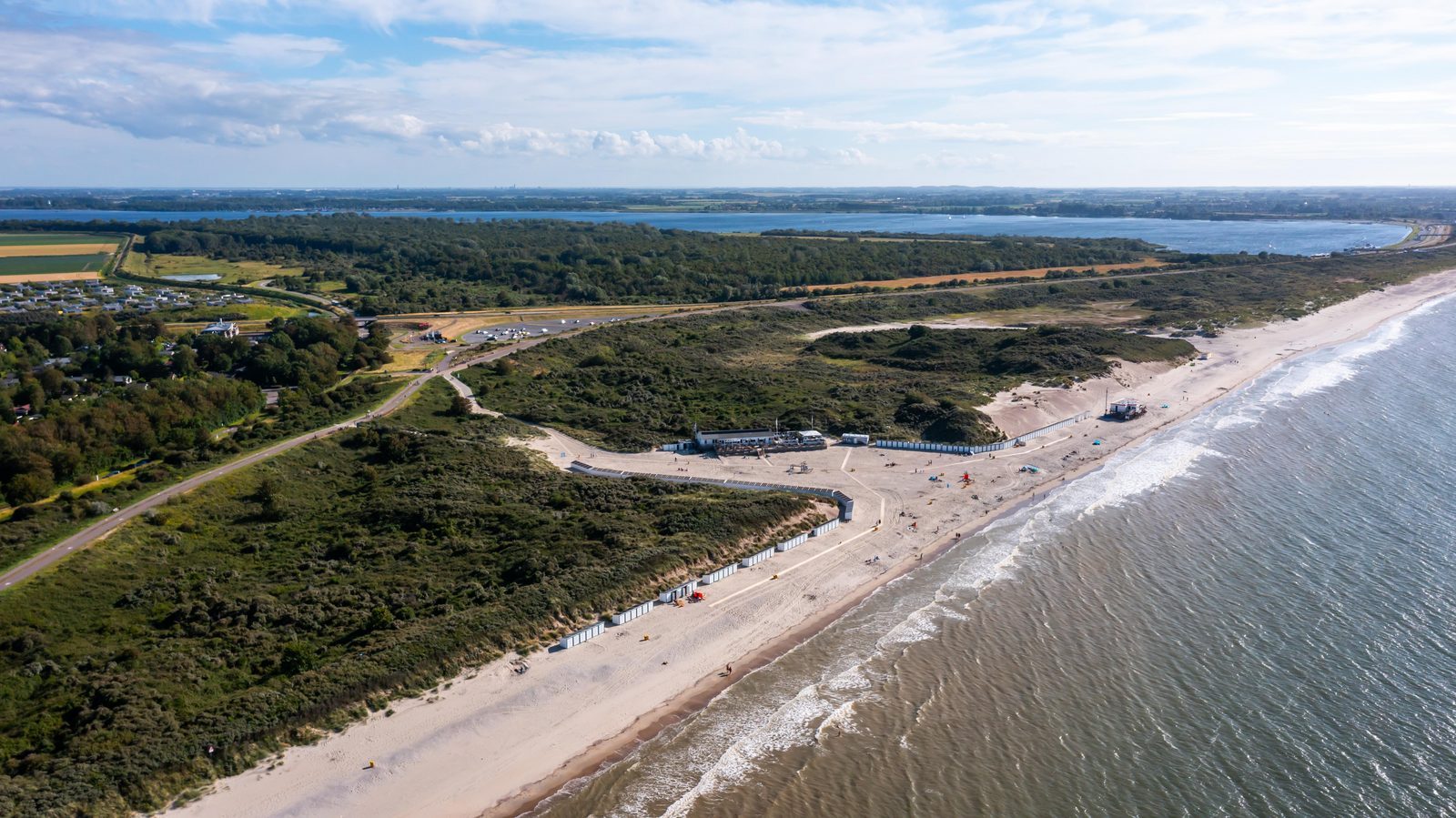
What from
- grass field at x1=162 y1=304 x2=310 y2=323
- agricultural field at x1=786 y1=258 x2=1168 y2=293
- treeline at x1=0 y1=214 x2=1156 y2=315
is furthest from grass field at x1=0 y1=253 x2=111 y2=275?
agricultural field at x1=786 y1=258 x2=1168 y2=293

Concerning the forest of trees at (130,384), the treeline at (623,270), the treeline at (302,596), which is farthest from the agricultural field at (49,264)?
the treeline at (302,596)

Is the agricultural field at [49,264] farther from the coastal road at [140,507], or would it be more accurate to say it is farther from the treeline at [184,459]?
the coastal road at [140,507]

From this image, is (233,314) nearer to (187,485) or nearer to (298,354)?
(298,354)

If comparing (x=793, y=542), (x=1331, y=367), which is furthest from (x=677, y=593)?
(x=1331, y=367)

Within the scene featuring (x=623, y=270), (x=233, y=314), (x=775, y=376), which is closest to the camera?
(x=775, y=376)

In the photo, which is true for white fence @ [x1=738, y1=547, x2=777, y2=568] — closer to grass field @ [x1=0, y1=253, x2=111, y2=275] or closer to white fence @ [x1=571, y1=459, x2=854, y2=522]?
white fence @ [x1=571, y1=459, x2=854, y2=522]

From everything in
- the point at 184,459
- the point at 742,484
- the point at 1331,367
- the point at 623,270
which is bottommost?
the point at 742,484
